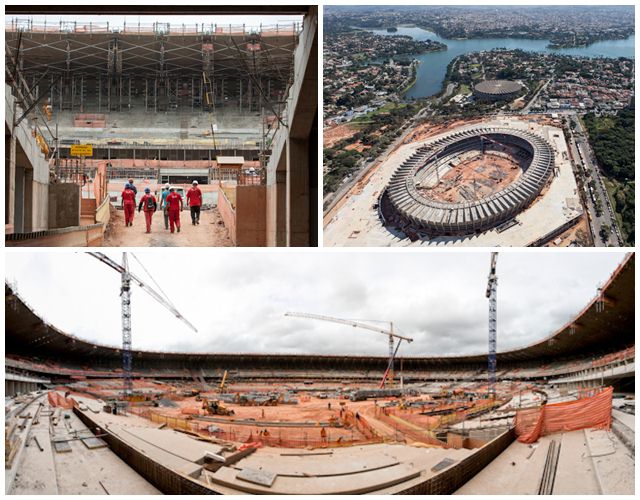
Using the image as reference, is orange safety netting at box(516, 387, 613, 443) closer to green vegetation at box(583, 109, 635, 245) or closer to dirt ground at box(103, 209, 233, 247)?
green vegetation at box(583, 109, 635, 245)

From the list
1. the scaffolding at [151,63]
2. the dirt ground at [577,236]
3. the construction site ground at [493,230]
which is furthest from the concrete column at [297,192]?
the scaffolding at [151,63]

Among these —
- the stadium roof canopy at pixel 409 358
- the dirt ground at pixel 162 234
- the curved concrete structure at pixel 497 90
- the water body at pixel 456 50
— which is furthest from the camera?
the curved concrete structure at pixel 497 90

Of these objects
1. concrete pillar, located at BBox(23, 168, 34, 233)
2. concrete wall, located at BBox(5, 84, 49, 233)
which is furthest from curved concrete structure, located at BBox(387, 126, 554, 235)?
concrete pillar, located at BBox(23, 168, 34, 233)

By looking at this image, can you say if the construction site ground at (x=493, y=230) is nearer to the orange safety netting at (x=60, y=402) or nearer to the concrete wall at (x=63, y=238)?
the concrete wall at (x=63, y=238)

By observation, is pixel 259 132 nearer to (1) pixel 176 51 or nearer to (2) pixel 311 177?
(1) pixel 176 51

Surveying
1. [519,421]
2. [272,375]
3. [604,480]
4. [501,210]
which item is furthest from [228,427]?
[272,375]
